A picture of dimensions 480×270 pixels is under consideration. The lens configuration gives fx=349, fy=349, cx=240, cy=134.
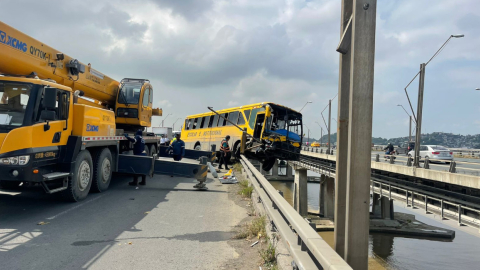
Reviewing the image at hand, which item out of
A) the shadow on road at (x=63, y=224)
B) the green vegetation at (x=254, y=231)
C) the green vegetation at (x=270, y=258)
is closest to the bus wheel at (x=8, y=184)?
the shadow on road at (x=63, y=224)

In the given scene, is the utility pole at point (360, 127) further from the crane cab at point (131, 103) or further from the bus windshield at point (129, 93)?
the bus windshield at point (129, 93)

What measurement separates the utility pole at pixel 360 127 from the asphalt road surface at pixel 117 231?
215 cm

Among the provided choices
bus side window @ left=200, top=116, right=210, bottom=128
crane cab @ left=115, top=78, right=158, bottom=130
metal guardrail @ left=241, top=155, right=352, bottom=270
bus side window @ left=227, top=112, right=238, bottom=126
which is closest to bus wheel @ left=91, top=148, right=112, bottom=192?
crane cab @ left=115, top=78, right=158, bottom=130

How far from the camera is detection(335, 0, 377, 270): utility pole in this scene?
285 cm

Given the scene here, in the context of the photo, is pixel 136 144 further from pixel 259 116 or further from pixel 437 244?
pixel 437 244

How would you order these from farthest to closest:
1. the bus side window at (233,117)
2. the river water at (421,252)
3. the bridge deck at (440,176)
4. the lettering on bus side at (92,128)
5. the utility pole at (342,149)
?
1. the bus side window at (233,117)
2. the river water at (421,252)
3. the bridge deck at (440,176)
4. the lettering on bus side at (92,128)
5. the utility pole at (342,149)

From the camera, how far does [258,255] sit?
16.0 feet

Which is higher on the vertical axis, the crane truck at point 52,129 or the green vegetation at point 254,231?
the crane truck at point 52,129

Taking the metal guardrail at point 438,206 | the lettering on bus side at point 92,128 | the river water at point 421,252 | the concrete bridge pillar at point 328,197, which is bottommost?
the river water at point 421,252

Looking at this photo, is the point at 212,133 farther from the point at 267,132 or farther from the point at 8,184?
the point at 8,184

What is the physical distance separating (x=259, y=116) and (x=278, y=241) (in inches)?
583

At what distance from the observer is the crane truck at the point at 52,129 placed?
21.6 ft

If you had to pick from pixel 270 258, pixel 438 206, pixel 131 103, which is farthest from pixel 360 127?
pixel 438 206

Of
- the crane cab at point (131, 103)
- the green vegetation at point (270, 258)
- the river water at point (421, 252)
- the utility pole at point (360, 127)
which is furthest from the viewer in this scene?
the river water at point (421, 252)
